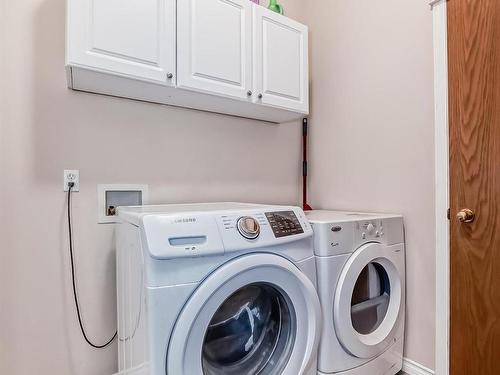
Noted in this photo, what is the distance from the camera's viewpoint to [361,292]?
4.90ft

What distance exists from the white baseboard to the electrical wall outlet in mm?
1868

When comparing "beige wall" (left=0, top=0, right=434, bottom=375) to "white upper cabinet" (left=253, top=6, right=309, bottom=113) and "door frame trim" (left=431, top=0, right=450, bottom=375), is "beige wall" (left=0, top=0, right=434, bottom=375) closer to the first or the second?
"door frame trim" (left=431, top=0, right=450, bottom=375)

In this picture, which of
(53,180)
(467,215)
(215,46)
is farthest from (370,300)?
(53,180)

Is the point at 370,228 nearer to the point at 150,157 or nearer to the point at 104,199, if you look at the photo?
the point at 150,157

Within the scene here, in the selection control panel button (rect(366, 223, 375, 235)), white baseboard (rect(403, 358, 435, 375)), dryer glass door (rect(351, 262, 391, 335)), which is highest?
control panel button (rect(366, 223, 375, 235))

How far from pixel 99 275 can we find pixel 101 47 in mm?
1034

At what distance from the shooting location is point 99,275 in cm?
150

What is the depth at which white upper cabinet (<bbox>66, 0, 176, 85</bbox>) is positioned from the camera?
3.83 feet

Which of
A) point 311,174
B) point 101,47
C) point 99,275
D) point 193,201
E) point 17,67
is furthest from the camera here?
point 311,174

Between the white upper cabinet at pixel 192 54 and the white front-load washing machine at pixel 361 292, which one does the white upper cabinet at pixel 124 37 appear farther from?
the white front-load washing machine at pixel 361 292

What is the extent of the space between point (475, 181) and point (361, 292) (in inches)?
27.8

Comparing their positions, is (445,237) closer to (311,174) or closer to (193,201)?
(311,174)

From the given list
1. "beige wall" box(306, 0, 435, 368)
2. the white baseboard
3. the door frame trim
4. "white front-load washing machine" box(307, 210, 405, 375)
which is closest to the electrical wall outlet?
"white front-load washing machine" box(307, 210, 405, 375)

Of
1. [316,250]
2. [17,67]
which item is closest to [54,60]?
[17,67]
